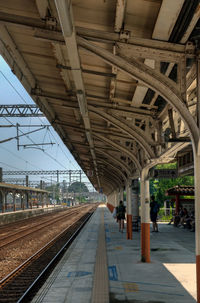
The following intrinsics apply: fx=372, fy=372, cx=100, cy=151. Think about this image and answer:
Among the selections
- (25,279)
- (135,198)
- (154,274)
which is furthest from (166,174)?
(25,279)

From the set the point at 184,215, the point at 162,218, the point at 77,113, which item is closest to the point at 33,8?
the point at 77,113

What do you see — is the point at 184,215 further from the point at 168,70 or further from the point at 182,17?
the point at 182,17

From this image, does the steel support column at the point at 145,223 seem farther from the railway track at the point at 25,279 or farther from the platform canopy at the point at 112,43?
the railway track at the point at 25,279

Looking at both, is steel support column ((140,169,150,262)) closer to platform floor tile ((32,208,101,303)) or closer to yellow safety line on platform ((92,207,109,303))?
yellow safety line on platform ((92,207,109,303))

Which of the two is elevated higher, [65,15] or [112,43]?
[112,43]

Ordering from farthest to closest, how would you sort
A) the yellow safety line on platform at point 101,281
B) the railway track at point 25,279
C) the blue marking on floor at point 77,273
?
the blue marking on floor at point 77,273 → the railway track at point 25,279 → the yellow safety line on platform at point 101,281

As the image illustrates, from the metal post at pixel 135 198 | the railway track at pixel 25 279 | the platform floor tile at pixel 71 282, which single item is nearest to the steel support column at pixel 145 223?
the platform floor tile at pixel 71 282

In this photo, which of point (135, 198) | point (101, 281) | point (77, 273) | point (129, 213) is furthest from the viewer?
point (135, 198)

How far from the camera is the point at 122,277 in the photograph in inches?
338

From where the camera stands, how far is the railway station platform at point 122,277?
276 inches

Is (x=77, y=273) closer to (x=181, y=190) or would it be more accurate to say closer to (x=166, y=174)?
(x=166, y=174)

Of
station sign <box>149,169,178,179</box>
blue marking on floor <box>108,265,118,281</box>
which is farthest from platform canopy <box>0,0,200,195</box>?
station sign <box>149,169,178,179</box>

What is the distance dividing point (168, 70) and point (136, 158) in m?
5.33

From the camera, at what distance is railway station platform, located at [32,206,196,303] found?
701 centimetres
